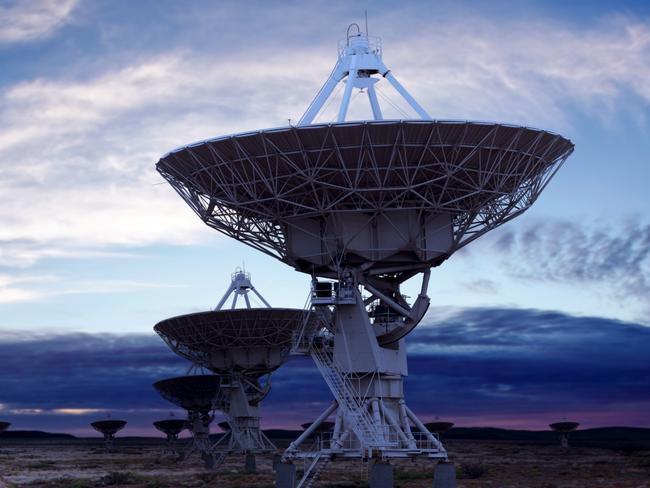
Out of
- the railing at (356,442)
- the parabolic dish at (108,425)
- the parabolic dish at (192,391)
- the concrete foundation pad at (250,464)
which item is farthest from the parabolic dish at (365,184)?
the parabolic dish at (108,425)

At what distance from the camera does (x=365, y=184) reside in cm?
4122

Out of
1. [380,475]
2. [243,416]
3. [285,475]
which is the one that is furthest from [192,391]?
[380,475]

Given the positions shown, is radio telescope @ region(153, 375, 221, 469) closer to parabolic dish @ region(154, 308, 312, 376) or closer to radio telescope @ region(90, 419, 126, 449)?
parabolic dish @ region(154, 308, 312, 376)

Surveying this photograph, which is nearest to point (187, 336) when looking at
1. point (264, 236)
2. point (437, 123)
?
point (264, 236)

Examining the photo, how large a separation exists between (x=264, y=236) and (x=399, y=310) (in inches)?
295

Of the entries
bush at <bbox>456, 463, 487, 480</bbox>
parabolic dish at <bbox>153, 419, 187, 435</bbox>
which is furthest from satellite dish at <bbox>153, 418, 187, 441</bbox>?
bush at <bbox>456, 463, 487, 480</bbox>

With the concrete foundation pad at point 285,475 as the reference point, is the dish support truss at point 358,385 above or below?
above

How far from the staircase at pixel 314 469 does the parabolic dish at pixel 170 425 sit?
233 feet

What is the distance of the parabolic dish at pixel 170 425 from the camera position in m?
112

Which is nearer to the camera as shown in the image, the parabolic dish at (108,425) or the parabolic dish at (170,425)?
the parabolic dish at (170,425)

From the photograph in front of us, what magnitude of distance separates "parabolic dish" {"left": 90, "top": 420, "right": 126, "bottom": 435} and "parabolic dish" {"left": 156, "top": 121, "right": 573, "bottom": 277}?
3516 inches

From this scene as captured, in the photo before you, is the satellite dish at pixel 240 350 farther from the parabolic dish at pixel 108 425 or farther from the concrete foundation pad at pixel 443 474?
the parabolic dish at pixel 108 425

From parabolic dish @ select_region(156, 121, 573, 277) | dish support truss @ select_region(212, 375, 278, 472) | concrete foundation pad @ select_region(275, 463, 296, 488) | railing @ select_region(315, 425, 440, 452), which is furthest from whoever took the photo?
dish support truss @ select_region(212, 375, 278, 472)

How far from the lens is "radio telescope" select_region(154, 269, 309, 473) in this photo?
228 ft
